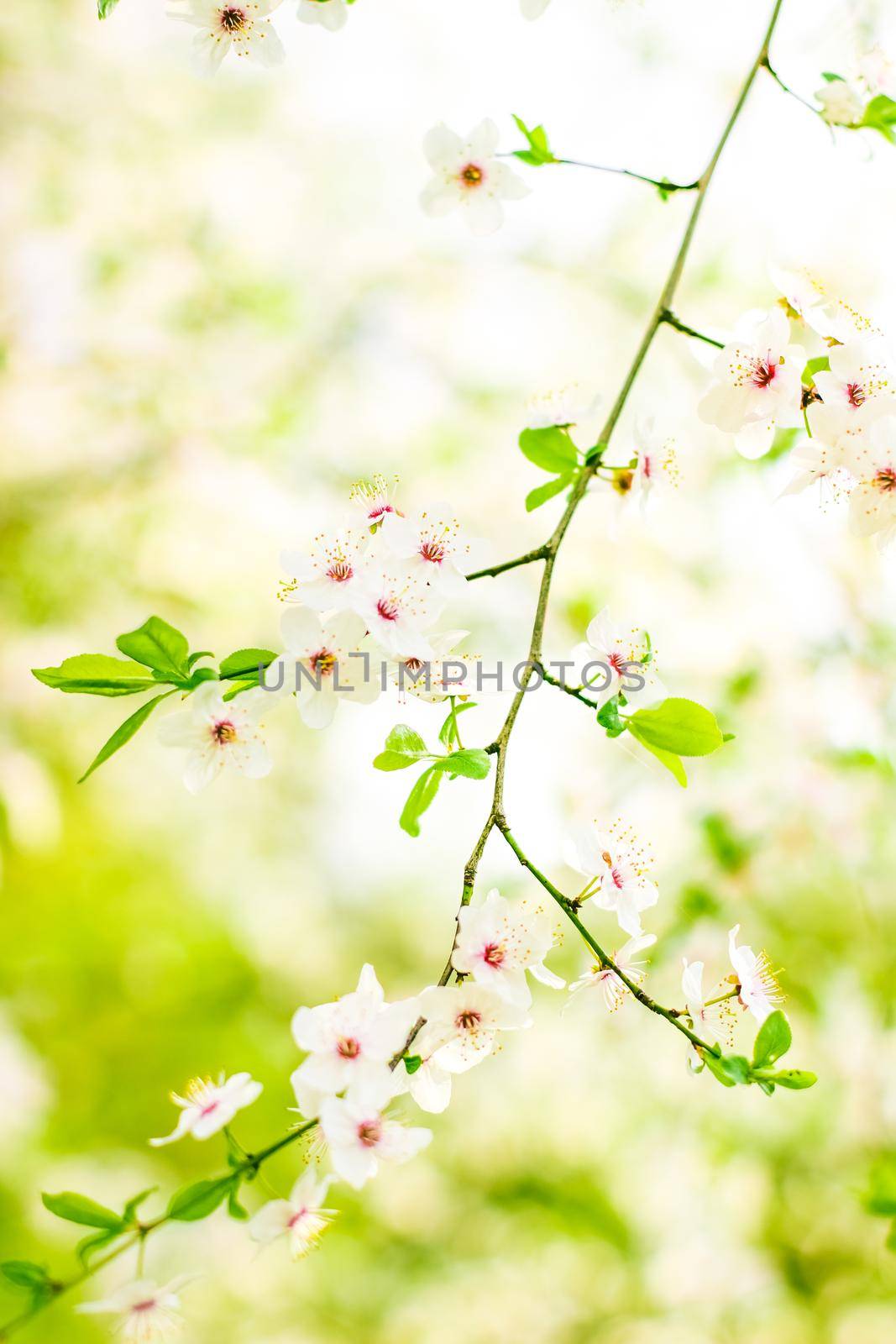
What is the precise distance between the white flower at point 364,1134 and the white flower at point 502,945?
80 millimetres

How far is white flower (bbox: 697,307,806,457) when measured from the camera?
2.43 feet

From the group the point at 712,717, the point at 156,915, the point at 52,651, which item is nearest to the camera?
the point at 712,717

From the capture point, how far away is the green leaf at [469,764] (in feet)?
1.93

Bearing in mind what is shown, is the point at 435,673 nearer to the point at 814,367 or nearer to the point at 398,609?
the point at 398,609

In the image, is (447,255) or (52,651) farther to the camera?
(447,255)

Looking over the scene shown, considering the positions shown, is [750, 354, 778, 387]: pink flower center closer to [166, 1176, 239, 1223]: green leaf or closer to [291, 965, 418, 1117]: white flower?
[291, 965, 418, 1117]: white flower

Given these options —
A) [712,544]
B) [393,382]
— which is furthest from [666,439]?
[393,382]

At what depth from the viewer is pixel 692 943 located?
6.15ft

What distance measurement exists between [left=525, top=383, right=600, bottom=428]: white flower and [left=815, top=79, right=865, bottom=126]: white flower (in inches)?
11.9

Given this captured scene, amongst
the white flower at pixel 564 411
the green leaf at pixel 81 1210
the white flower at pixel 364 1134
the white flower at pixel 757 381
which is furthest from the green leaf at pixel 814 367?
the green leaf at pixel 81 1210

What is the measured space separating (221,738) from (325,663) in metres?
0.12

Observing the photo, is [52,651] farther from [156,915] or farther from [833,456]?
[833,456]

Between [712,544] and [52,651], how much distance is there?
168 cm

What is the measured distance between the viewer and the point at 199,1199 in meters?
0.53
